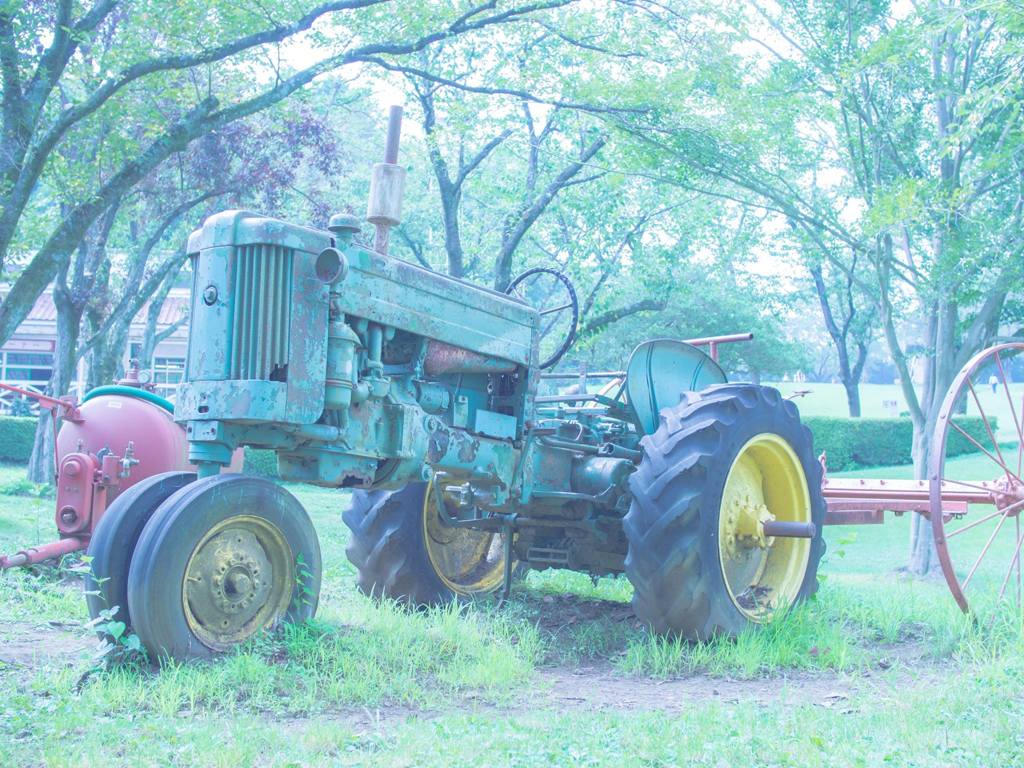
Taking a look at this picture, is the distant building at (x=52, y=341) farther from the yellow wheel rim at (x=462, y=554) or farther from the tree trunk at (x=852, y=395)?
the yellow wheel rim at (x=462, y=554)

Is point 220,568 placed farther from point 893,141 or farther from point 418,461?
point 893,141

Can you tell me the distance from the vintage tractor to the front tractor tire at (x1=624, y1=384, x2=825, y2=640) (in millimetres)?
13

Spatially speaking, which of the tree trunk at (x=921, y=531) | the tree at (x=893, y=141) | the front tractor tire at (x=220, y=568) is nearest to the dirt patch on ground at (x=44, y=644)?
the front tractor tire at (x=220, y=568)

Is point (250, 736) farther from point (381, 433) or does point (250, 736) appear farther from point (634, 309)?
point (634, 309)

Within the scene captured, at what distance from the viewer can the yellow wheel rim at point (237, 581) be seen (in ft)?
15.6

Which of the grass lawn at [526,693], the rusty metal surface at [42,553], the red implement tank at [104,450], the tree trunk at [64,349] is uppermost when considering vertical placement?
the tree trunk at [64,349]

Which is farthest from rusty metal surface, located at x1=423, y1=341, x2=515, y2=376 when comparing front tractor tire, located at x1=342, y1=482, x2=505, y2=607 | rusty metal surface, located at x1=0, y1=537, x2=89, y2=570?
rusty metal surface, located at x1=0, y1=537, x2=89, y2=570

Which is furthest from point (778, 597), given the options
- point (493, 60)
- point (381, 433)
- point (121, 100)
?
point (493, 60)

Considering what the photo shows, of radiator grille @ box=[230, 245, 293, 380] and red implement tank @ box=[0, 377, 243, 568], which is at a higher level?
radiator grille @ box=[230, 245, 293, 380]

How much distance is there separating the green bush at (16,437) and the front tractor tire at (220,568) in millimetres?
21524

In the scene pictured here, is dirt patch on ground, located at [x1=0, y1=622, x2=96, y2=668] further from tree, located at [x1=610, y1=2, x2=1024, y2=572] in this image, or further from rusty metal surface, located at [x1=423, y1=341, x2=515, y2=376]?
tree, located at [x1=610, y1=2, x2=1024, y2=572]

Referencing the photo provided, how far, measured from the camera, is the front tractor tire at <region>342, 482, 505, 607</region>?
22.6 ft

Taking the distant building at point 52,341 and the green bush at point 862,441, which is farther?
the distant building at point 52,341

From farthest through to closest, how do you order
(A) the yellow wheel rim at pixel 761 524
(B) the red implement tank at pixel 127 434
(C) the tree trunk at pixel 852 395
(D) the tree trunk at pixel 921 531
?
1. (C) the tree trunk at pixel 852 395
2. (D) the tree trunk at pixel 921 531
3. (B) the red implement tank at pixel 127 434
4. (A) the yellow wheel rim at pixel 761 524
